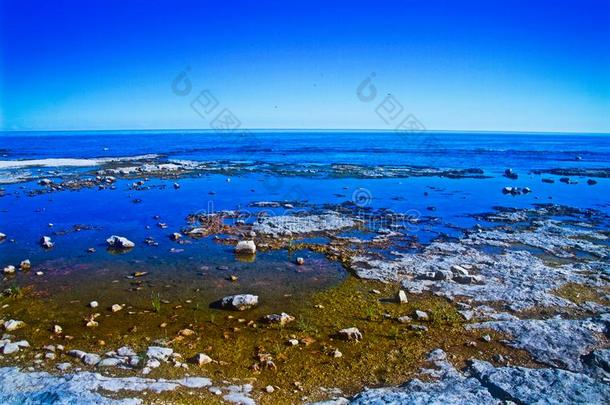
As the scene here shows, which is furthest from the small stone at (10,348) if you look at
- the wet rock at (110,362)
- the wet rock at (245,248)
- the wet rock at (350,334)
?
the wet rock at (245,248)

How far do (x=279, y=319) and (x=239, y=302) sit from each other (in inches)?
56.5

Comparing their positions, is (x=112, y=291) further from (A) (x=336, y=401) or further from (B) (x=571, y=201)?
(B) (x=571, y=201)

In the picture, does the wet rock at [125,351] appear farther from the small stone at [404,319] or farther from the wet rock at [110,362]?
the small stone at [404,319]

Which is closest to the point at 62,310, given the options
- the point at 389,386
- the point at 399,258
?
the point at 389,386

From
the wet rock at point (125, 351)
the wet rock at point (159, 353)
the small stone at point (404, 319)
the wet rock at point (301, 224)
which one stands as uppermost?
the wet rock at point (301, 224)

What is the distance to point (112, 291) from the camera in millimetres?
11773

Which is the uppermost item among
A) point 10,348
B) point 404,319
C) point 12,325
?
point 10,348

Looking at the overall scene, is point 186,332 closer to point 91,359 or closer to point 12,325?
point 91,359

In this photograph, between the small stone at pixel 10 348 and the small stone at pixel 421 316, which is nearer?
the small stone at pixel 10 348

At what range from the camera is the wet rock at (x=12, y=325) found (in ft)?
30.2

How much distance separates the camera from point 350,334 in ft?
29.8

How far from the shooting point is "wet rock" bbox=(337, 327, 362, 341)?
9070mm

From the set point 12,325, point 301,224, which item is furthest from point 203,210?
point 12,325

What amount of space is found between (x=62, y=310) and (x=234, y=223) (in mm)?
9885
